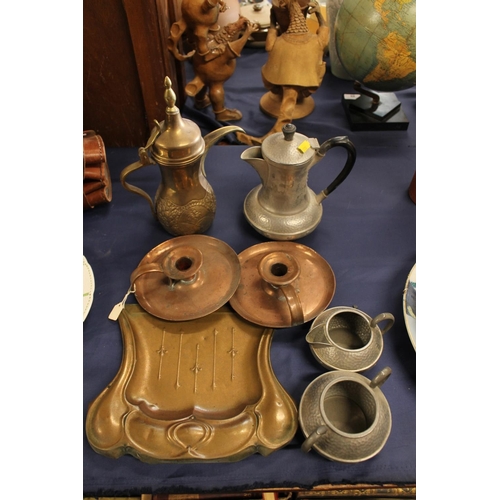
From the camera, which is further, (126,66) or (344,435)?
(126,66)

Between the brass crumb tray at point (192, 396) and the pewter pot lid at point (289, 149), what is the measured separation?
42 centimetres

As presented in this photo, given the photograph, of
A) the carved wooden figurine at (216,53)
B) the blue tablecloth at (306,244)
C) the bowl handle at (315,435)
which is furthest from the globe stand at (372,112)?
the bowl handle at (315,435)

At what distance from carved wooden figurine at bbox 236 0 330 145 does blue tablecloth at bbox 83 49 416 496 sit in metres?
0.14

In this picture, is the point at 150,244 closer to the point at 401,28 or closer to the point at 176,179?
the point at 176,179

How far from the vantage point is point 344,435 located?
85 cm

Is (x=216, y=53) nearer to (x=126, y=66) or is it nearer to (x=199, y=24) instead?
(x=199, y=24)

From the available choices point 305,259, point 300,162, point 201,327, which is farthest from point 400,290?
point 201,327

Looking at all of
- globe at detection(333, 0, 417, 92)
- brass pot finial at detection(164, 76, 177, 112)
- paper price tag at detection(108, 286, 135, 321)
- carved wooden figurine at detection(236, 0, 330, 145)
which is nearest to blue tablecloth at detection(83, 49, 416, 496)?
paper price tag at detection(108, 286, 135, 321)

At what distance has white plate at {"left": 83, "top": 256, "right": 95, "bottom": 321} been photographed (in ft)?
3.73

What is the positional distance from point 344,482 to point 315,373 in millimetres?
243

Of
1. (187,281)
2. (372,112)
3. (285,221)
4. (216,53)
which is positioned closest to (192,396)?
(187,281)

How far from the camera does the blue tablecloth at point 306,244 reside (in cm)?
93

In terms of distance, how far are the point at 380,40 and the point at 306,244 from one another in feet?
2.46

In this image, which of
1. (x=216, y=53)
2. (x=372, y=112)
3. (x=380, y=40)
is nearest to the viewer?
(x=380, y=40)
